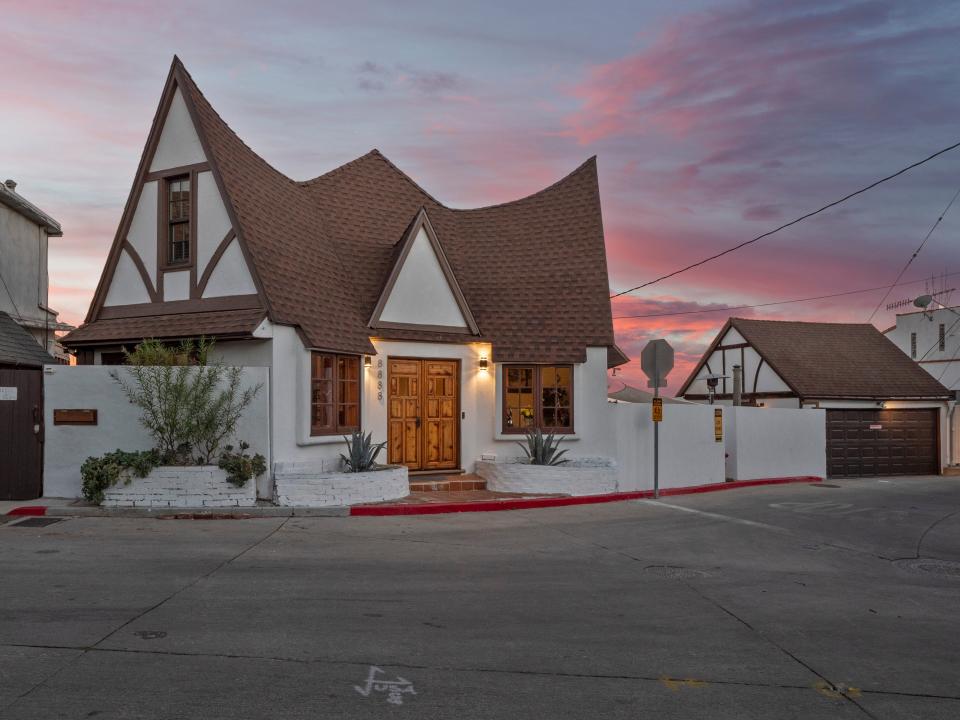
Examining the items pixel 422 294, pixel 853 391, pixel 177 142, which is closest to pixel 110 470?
pixel 177 142

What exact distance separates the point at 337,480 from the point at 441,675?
347 inches

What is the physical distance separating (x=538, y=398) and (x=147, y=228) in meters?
8.82

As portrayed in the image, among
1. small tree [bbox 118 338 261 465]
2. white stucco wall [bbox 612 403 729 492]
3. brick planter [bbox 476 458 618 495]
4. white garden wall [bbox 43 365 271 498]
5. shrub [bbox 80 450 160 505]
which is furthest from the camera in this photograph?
white stucco wall [bbox 612 403 729 492]

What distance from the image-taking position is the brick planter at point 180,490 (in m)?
13.2

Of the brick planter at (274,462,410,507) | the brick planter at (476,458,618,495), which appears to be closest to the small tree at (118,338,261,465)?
the brick planter at (274,462,410,507)

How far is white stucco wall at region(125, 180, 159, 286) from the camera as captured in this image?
16.0 m

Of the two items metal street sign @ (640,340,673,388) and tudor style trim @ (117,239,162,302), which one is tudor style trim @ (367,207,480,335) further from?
tudor style trim @ (117,239,162,302)

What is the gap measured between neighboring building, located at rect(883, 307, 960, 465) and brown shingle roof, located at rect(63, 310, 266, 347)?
32103 millimetres

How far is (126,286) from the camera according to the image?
16.2 meters

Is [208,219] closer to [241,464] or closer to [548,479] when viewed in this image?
[241,464]

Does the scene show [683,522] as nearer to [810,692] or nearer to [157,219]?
[810,692]

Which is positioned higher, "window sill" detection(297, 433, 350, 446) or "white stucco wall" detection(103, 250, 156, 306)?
"white stucco wall" detection(103, 250, 156, 306)

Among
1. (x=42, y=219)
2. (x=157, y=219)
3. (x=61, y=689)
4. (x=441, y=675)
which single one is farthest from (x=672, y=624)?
(x=42, y=219)

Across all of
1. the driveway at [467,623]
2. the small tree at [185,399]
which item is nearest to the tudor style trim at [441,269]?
the small tree at [185,399]
